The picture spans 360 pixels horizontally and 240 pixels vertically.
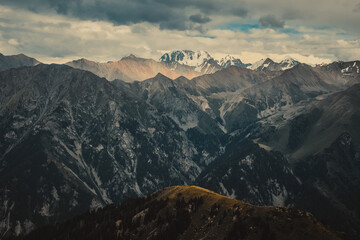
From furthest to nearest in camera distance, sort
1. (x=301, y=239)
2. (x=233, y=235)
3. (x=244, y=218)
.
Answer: (x=244, y=218)
(x=233, y=235)
(x=301, y=239)

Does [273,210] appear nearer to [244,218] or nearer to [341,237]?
[244,218]

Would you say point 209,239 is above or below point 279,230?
below

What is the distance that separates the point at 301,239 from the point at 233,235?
3121 centimetres

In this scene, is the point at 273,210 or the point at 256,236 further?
the point at 273,210

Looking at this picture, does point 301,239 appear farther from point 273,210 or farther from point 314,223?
point 273,210

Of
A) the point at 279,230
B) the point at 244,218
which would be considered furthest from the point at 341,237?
the point at 244,218

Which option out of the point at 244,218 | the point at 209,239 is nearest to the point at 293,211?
the point at 244,218

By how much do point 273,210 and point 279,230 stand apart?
1872cm

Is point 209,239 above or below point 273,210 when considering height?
below

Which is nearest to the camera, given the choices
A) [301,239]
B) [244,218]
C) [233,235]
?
[301,239]

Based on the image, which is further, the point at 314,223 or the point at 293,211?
the point at 293,211

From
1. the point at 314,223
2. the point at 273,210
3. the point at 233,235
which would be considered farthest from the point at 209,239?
the point at 314,223

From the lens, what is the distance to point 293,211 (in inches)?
7648

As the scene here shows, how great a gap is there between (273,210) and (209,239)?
114 ft
